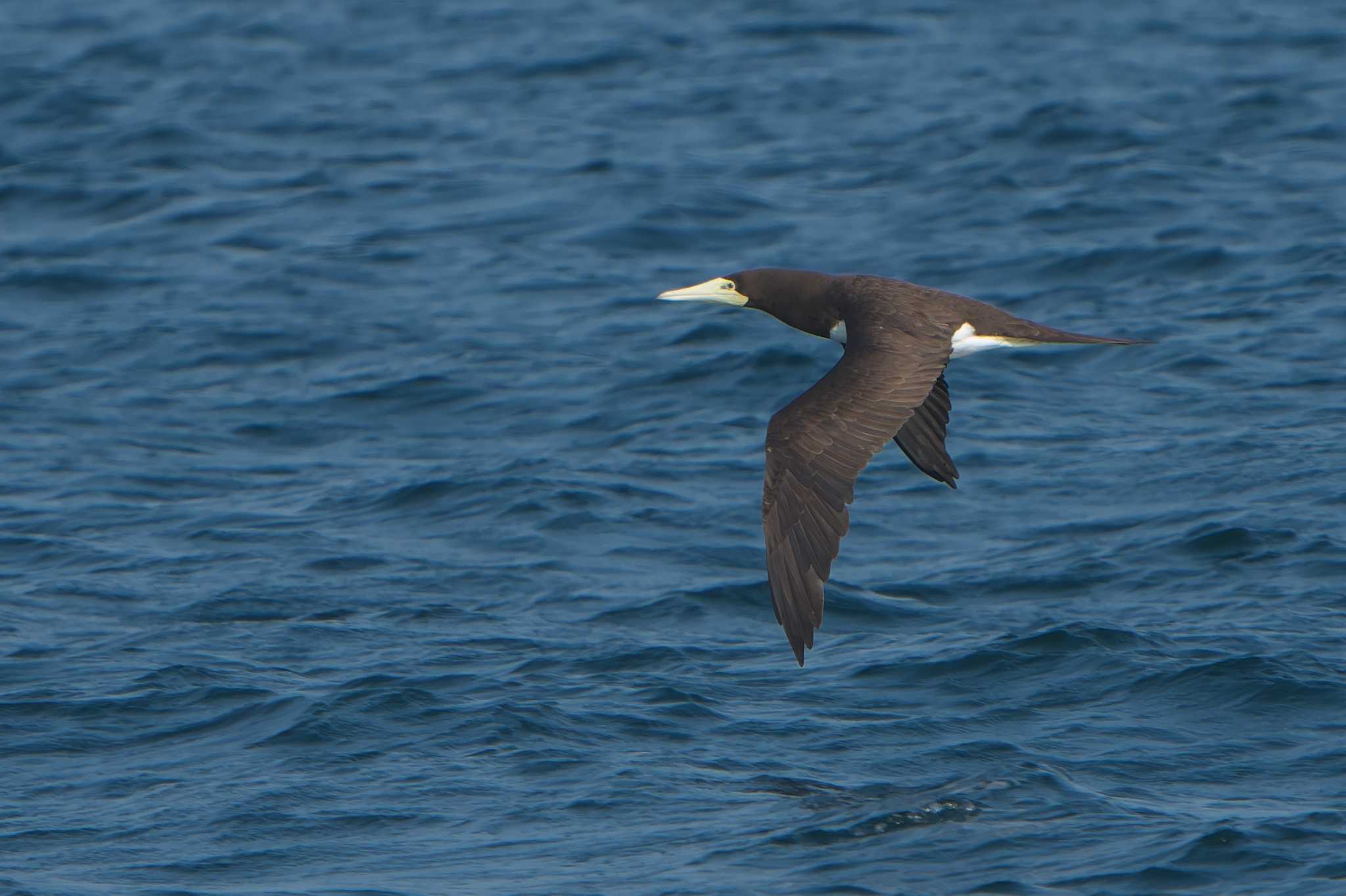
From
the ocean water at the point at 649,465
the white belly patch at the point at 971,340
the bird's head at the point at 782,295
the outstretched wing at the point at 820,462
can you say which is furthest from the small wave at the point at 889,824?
the bird's head at the point at 782,295

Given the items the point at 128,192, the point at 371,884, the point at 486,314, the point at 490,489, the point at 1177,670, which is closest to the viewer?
the point at 371,884

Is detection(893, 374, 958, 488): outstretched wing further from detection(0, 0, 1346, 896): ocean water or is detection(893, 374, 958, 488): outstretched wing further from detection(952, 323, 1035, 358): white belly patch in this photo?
detection(0, 0, 1346, 896): ocean water

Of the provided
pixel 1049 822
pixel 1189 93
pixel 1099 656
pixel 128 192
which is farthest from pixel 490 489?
pixel 1189 93

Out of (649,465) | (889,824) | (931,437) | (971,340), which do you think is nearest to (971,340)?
(971,340)

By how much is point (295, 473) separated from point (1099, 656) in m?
5.46

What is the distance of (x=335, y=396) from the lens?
14039 millimetres

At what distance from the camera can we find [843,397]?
29.3ft

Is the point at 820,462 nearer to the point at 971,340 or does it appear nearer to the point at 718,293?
the point at 971,340

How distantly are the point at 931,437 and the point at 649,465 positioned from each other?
2871mm

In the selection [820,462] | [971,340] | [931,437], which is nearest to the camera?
[820,462]

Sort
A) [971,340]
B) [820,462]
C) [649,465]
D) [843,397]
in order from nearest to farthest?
[820,462], [843,397], [971,340], [649,465]

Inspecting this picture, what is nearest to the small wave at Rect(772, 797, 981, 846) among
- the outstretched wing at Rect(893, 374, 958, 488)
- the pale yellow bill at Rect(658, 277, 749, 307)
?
the outstretched wing at Rect(893, 374, 958, 488)

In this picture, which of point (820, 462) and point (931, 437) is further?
point (931, 437)

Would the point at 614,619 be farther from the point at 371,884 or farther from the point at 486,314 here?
the point at 486,314
